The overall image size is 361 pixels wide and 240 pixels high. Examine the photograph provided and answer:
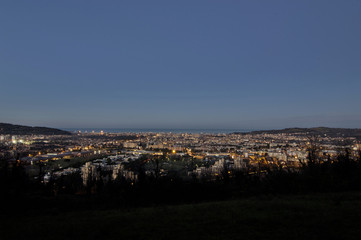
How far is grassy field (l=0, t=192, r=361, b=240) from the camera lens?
677 cm

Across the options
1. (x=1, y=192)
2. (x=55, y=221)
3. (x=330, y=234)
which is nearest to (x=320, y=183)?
(x=330, y=234)

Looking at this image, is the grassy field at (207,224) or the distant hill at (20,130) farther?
the distant hill at (20,130)

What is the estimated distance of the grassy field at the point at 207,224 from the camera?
6.77m

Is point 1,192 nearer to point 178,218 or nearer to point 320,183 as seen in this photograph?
point 178,218

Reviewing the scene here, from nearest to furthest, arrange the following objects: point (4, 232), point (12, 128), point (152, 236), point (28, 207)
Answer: point (152, 236)
point (4, 232)
point (28, 207)
point (12, 128)

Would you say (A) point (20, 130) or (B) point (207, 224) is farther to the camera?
(A) point (20, 130)

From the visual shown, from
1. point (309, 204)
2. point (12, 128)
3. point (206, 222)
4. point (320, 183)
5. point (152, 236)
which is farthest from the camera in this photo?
point (12, 128)

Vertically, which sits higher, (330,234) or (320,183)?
(330,234)

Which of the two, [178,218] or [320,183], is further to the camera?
[320,183]

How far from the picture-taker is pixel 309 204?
10.6 metres

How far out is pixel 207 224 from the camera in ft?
26.1

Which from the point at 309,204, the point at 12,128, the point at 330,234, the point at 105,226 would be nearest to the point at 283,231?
the point at 330,234

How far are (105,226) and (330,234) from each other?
7206mm

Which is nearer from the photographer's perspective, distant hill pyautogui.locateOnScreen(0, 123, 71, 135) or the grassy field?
the grassy field
